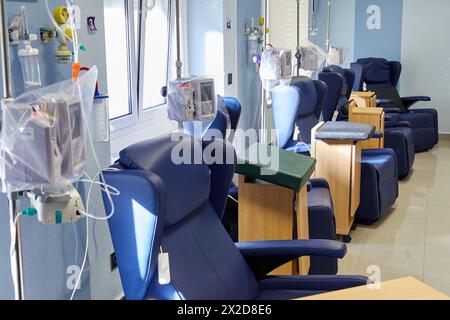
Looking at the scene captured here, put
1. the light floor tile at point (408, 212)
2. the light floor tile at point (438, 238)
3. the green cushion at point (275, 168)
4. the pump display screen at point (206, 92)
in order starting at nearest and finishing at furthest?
the green cushion at point (275, 168)
the pump display screen at point (206, 92)
the light floor tile at point (438, 238)
the light floor tile at point (408, 212)

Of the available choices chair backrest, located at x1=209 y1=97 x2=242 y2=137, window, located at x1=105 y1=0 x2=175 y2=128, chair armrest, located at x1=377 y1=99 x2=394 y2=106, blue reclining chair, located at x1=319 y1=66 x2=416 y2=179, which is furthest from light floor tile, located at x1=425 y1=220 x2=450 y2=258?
chair armrest, located at x1=377 y1=99 x2=394 y2=106

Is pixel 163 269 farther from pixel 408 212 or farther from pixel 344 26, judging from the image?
pixel 344 26

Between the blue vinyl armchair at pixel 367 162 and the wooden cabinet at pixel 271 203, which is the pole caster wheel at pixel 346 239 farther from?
the wooden cabinet at pixel 271 203

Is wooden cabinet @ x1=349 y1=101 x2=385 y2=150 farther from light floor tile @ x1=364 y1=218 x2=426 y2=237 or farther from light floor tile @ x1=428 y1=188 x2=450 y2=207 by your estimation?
light floor tile @ x1=364 y1=218 x2=426 y2=237

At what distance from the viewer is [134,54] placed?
3697mm

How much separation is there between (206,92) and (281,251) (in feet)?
3.36

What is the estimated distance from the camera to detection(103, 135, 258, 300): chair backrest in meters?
1.88

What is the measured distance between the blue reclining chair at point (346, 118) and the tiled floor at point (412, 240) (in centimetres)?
23

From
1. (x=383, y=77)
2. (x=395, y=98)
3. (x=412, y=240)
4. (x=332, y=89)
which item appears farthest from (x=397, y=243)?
(x=383, y=77)

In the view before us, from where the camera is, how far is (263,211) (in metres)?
2.98

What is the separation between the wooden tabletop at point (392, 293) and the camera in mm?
1794

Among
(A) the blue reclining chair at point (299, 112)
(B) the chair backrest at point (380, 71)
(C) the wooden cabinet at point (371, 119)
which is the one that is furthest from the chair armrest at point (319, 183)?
(B) the chair backrest at point (380, 71)

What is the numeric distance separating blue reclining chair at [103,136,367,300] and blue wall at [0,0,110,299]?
0.58 meters

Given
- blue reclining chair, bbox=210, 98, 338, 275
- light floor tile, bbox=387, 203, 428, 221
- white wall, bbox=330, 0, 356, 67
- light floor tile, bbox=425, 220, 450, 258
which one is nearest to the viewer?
blue reclining chair, bbox=210, 98, 338, 275
